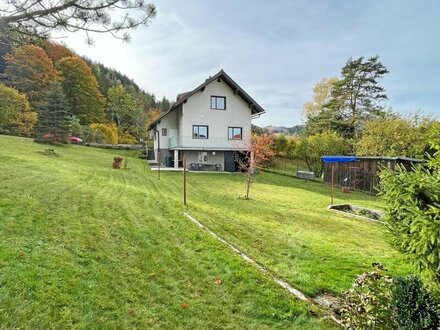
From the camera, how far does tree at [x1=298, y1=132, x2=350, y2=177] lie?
25.9m

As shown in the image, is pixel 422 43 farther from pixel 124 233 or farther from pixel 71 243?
pixel 71 243

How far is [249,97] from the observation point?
24297mm

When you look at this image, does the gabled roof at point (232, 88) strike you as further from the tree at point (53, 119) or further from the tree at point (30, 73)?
the tree at point (30, 73)

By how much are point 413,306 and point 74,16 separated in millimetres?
6241

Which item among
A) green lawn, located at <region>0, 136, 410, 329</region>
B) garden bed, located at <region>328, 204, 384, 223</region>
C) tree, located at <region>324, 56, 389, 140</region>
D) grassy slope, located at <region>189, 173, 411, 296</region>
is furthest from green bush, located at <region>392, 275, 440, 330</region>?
tree, located at <region>324, 56, 389, 140</region>

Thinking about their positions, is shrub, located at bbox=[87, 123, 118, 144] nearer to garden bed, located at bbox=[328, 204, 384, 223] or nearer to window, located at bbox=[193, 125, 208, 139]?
window, located at bbox=[193, 125, 208, 139]

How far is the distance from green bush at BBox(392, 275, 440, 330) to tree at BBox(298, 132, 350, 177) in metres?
24.4

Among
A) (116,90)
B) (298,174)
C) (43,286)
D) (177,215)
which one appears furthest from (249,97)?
(116,90)

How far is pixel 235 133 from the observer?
983 inches

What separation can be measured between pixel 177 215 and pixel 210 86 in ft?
59.6

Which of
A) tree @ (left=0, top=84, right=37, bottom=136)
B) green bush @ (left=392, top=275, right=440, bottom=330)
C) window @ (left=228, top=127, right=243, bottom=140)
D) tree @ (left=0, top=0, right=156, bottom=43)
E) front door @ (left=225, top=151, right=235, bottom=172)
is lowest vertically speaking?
green bush @ (left=392, top=275, right=440, bottom=330)

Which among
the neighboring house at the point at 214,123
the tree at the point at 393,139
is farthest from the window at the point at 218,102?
the tree at the point at 393,139

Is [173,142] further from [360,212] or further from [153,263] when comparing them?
[153,263]

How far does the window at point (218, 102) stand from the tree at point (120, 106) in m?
31.6
